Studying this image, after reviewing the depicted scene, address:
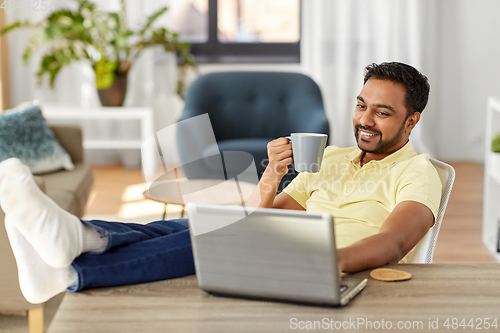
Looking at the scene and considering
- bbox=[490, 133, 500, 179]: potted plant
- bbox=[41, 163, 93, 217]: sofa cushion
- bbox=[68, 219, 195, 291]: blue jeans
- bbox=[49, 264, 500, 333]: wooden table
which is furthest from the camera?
bbox=[490, 133, 500, 179]: potted plant

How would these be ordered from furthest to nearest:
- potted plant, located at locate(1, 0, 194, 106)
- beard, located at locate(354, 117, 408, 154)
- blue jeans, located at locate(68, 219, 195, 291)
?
potted plant, located at locate(1, 0, 194, 106) < beard, located at locate(354, 117, 408, 154) < blue jeans, located at locate(68, 219, 195, 291)

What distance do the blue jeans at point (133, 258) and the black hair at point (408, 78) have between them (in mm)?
588

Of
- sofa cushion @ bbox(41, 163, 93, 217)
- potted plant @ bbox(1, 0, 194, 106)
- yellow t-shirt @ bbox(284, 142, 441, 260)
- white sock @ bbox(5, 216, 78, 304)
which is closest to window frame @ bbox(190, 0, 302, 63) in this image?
potted plant @ bbox(1, 0, 194, 106)

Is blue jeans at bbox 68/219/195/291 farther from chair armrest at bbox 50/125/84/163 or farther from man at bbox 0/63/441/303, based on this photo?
chair armrest at bbox 50/125/84/163

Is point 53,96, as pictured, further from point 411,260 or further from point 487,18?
point 411,260

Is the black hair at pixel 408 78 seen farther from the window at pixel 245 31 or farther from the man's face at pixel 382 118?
the window at pixel 245 31

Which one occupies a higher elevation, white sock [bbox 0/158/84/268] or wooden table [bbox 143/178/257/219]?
white sock [bbox 0/158/84/268]

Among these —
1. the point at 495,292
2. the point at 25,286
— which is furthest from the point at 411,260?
the point at 25,286

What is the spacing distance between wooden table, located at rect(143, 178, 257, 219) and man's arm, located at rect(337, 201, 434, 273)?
384 mm

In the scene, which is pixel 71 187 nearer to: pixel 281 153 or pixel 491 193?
pixel 281 153

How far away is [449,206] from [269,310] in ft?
9.24

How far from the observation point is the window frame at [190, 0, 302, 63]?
470cm

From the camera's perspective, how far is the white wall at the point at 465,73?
15.0 feet

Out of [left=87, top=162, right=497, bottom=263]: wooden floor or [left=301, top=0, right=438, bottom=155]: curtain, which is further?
[left=301, top=0, right=438, bottom=155]: curtain
